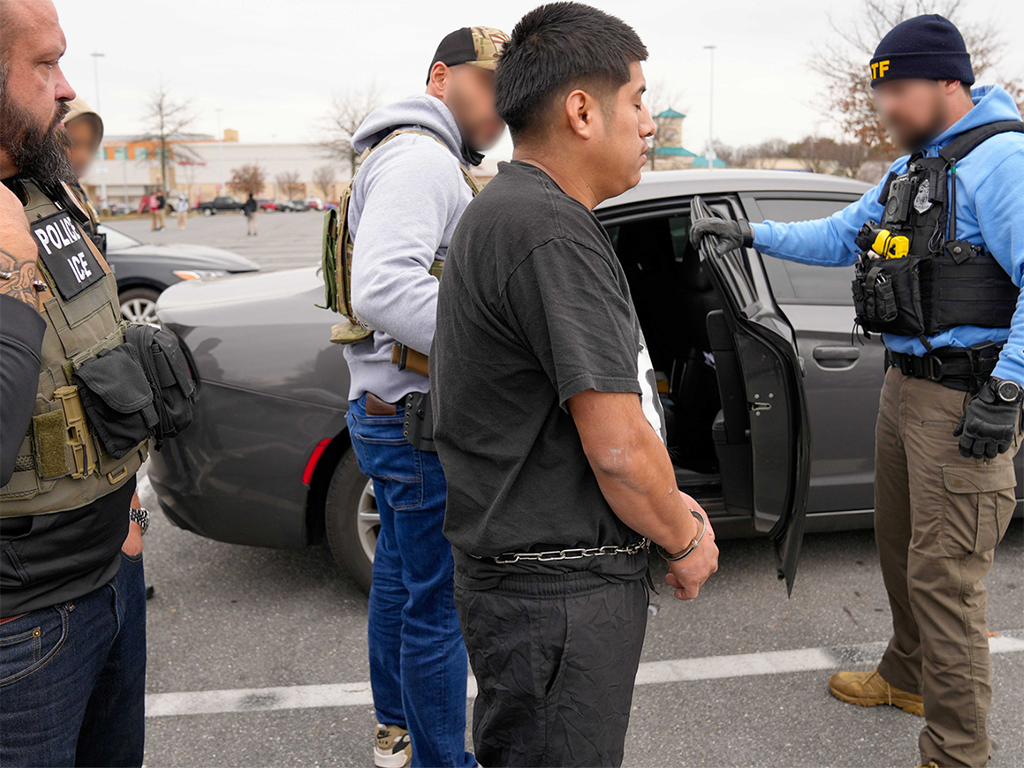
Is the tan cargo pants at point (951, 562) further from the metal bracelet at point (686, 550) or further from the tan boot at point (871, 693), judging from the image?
the metal bracelet at point (686, 550)

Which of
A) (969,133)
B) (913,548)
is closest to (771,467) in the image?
(913,548)

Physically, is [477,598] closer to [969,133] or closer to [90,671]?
[90,671]

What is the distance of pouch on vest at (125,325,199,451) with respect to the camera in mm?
1559

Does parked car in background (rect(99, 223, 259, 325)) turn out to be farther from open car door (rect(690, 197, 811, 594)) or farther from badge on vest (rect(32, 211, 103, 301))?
badge on vest (rect(32, 211, 103, 301))

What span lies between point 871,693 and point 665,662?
26.6 inches

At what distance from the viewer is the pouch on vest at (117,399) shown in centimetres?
137

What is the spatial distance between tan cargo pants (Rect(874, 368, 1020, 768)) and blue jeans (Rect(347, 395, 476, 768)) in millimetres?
1276

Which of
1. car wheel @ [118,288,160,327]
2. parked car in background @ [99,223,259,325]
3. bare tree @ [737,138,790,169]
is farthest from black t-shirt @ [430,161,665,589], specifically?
bare tree @ [737,138,790,169]

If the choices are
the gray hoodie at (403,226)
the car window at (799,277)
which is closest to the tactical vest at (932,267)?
the car window at (799,277)

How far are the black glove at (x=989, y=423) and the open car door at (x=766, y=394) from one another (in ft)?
1.32

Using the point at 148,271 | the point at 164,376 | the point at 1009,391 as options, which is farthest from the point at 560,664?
the point at 148,271

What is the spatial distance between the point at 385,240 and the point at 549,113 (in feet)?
2.07

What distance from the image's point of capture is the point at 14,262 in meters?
1.15

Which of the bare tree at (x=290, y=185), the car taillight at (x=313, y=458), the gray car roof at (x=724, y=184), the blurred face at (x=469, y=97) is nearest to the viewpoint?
the blurred face at (x=469, y=97)
